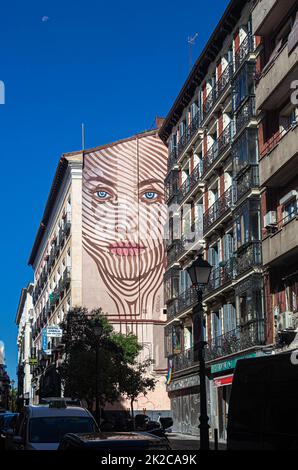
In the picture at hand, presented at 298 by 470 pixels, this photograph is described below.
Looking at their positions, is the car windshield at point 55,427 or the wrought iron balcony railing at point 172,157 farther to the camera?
the wrought iron balcony railing at point 172,157

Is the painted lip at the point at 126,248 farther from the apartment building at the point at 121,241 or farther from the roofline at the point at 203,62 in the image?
the roofline at the point at 203,62

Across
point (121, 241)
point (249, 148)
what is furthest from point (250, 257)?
point (121, 241)

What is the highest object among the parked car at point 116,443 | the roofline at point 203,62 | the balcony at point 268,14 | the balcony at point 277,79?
the roofline at point 203,62

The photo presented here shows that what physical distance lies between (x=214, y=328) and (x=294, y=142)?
45.3 ft

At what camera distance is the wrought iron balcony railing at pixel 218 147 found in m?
36.4

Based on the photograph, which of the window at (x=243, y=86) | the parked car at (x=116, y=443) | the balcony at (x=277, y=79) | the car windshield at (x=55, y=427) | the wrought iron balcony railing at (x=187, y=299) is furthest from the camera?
the wrought iron balcony railing at (x=187, y=299)

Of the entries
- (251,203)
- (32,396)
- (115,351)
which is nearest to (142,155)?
(115,351)

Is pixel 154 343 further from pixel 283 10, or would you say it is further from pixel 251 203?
pixel 283 10

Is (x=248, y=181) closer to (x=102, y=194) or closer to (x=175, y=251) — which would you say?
(x=175, y=251)

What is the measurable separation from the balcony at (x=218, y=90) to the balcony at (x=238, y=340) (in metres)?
11.7

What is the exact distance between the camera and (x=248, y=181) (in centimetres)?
3253

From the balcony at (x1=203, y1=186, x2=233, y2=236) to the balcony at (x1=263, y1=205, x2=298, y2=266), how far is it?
6090 mm

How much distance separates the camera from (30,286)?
108125 millimetres

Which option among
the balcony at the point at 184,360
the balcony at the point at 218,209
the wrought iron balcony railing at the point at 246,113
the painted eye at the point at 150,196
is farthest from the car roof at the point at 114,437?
the painted eye at the point at 150,196
